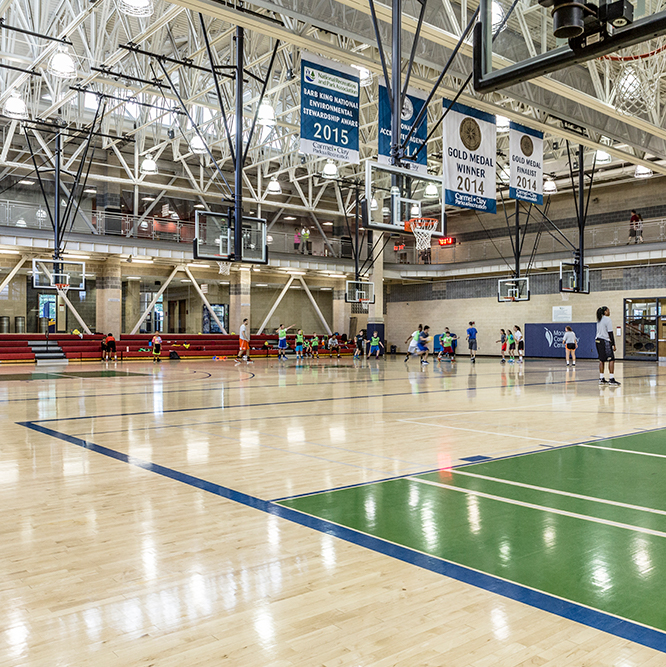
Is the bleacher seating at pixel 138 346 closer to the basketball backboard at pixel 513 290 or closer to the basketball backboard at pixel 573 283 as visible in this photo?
the basketball backboard at pixel 513 290

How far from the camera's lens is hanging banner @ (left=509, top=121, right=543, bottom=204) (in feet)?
52.2

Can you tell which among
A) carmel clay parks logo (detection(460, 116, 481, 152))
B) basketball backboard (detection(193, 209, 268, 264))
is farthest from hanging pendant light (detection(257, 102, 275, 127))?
carmel clay parks logo (detection(460, 116, 481, 152))

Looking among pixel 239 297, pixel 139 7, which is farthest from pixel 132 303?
pixel 139 7

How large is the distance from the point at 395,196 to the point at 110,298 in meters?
22.8

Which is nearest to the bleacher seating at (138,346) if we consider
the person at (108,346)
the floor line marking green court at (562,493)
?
the person at (108,346)

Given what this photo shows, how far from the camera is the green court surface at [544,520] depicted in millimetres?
3248

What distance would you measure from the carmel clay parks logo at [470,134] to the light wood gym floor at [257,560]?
8023mm

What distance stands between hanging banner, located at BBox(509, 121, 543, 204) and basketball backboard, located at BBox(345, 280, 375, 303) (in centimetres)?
1463

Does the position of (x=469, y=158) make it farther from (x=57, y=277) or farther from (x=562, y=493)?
(x=57, y=277)

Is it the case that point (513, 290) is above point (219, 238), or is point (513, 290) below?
below

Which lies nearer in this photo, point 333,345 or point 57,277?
point 57,277

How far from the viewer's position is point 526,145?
1627cm

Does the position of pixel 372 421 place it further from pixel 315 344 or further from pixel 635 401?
pixel 315 344

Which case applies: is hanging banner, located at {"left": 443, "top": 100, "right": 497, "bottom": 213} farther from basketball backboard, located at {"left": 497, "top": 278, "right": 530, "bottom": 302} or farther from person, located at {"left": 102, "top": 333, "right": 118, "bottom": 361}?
person, located at {"left": 102, "top": 333, "right": 118, "bottom": 361}
